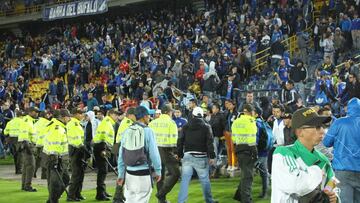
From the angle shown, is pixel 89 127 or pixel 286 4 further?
pixel 286 4

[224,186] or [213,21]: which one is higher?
[213,21]

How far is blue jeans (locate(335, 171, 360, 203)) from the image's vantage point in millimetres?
7840

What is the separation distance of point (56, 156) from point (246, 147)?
362 cm

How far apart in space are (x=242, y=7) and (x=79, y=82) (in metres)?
9.17

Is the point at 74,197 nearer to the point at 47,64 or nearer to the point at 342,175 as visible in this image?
the point at 342,175

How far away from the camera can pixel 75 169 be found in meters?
12.9

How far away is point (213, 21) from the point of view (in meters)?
28.9

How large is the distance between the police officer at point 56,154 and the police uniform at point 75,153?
62cm

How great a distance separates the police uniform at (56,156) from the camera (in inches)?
455

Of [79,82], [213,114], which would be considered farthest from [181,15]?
[213,114]

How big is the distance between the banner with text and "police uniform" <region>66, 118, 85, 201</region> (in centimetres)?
2354

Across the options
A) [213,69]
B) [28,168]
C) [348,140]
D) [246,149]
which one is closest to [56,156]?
[28,168]

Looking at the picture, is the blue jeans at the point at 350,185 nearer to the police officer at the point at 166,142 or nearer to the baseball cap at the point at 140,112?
the baseball cap at the point at 140,112

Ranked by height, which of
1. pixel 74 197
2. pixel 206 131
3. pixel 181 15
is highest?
pixel 181 15
